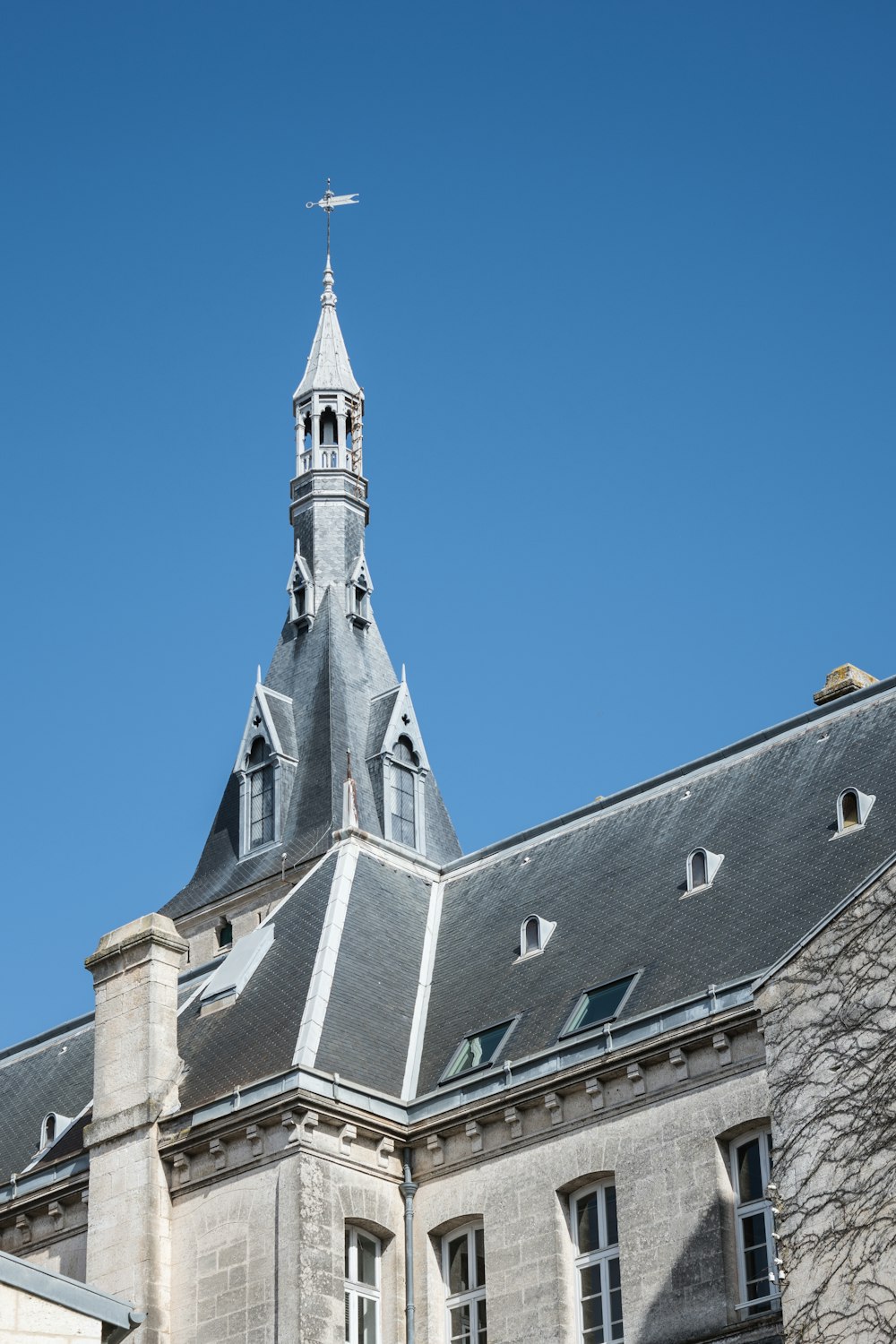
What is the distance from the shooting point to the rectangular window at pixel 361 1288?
1267 inches

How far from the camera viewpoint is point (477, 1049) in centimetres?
3478

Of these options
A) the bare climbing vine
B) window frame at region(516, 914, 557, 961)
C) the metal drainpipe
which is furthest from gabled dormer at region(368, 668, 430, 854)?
the bare climbing vine

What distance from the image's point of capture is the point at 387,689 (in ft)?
185

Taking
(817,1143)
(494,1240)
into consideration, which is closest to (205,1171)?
(494,1240)

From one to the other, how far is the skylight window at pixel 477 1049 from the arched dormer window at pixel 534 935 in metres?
1.91

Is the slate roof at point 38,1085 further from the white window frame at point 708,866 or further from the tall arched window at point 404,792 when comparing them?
the white window frame at point 708,866

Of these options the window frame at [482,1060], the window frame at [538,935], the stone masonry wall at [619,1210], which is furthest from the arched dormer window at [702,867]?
the stone masonry wall at [619,1210]

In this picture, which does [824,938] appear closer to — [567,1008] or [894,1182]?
[894,1182]

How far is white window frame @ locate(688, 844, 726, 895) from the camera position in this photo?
34875 millimetres

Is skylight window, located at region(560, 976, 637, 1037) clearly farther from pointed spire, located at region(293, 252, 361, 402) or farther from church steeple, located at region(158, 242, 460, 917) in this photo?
pointed spire, located at region(293, 252, 361, 402)

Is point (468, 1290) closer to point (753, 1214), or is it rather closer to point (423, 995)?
point (753, 1214)

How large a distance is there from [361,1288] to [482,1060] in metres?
3.90

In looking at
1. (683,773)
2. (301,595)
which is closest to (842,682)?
(683,773)

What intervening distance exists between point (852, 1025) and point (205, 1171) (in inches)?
488
